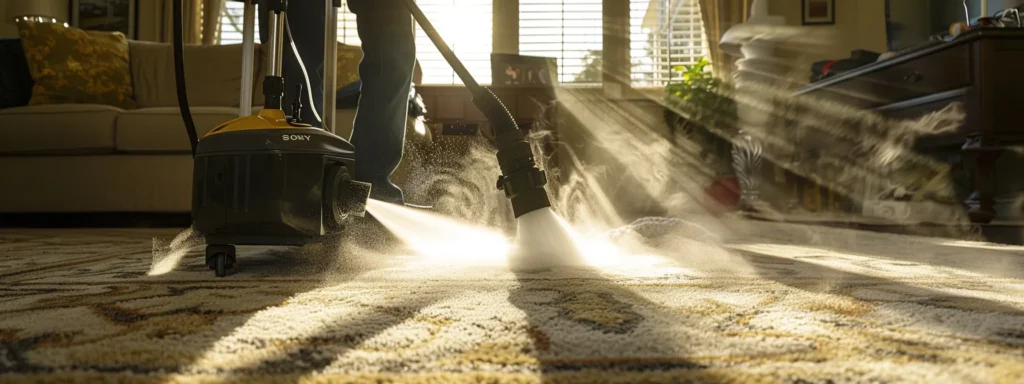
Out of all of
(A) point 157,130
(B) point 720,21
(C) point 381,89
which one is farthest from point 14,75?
(B) point 720,21

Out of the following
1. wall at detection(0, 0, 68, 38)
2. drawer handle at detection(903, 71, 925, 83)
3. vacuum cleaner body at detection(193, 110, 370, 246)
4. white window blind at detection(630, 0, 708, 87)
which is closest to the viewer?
vacuum cleaner body at detection(193, 110, 370, 246)

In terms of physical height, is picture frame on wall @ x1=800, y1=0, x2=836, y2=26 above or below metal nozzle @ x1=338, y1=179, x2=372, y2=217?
above

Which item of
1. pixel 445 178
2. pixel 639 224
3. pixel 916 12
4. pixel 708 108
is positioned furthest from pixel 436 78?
pixel 639 224

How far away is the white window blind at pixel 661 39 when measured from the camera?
14.7 feet

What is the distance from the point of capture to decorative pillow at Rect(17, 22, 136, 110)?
2715 mm

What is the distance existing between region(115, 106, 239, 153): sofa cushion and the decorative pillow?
62 centimetres

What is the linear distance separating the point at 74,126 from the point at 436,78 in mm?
2370

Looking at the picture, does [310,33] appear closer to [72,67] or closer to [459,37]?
[72,67]

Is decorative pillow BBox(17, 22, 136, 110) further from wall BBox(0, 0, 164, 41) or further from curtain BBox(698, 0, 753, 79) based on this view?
curtain BBox(698, 0, 753, 79)

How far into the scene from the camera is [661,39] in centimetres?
450

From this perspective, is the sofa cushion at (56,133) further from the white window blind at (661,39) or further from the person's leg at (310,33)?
the white window blind at (661,39)

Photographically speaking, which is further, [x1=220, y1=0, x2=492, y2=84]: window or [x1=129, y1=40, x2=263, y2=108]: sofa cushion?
[x1=220, y1=0, x2=492, y2=84]: window

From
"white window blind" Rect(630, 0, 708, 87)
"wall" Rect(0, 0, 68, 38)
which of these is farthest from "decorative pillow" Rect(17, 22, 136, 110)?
"white window blind" Rect(630, 0, 708, 87)

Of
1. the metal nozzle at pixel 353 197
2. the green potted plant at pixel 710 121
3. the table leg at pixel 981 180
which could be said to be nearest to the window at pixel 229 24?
the green potted plant at pixel 710 121
